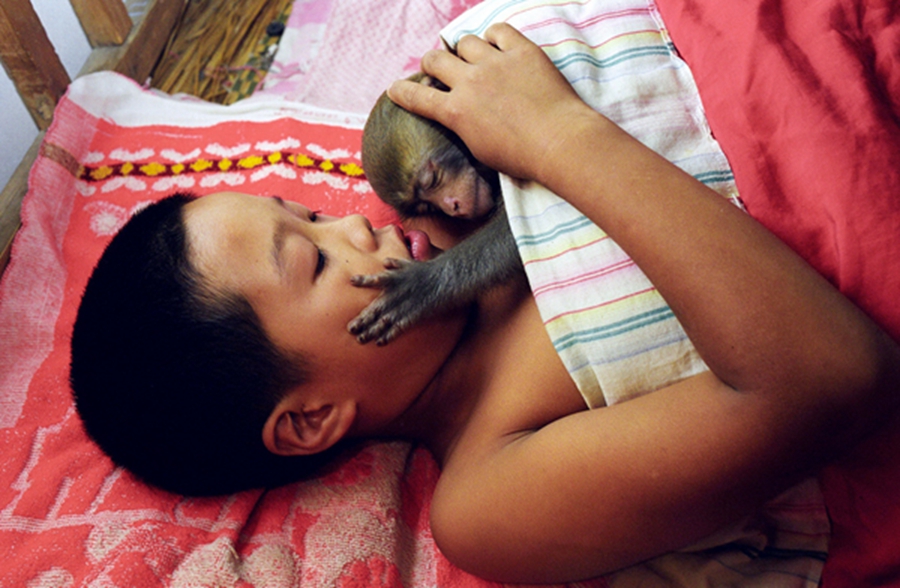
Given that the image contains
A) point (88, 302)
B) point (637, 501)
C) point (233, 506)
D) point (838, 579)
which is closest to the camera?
point (637, 501)

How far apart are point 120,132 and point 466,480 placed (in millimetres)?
2012

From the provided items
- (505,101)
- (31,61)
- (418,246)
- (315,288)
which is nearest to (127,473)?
(315,288)

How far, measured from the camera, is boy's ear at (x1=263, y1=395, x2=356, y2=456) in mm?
1455

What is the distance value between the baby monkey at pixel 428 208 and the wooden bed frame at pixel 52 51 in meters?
1.23

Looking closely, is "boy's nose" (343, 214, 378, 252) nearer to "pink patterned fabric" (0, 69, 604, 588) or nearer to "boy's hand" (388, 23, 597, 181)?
"boy's hand" (388, 23, 597, 181)

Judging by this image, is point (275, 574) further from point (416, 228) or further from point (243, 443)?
point (416, 228)

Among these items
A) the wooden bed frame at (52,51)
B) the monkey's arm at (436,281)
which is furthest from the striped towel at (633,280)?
the wooden bed frame at (52,51)

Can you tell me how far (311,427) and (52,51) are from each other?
1.96 meters

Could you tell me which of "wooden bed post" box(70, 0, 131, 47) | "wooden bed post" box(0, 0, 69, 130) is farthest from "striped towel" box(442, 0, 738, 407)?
"wooden bed post" box(70, 0, 131, 47)

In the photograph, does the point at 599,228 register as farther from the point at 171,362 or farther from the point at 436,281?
the point at 171,362

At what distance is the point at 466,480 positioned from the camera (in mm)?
1404

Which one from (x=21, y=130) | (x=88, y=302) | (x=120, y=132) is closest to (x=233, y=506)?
(x=88, y=302)

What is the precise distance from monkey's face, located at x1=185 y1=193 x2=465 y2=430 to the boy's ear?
4 cm

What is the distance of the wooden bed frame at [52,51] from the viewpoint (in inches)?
90.4
